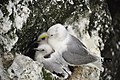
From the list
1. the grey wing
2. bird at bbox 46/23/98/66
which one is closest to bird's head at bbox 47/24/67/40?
bird at bbox 46/23/98/66

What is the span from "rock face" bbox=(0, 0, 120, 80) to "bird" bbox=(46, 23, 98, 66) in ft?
0.43

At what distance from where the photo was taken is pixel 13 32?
16.6ft

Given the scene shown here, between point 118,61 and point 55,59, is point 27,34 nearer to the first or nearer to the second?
point 55,59

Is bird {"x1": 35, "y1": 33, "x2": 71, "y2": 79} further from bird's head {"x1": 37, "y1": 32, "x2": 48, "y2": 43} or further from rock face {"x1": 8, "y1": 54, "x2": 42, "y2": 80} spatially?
rock face {"x1": 8, "y1": 54, "x2": 42, "y2": 80}

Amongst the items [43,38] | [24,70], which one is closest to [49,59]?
[43,38]

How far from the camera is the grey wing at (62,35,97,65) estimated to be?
16.6ft

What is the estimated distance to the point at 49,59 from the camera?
A: 4.98m

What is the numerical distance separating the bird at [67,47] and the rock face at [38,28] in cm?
13

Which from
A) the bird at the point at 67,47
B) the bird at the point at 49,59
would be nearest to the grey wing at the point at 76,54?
the bird at the point at 67,47

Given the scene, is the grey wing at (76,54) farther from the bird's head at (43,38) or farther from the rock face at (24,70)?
the rock face at (24,70)

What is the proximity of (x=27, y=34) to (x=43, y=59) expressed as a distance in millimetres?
349

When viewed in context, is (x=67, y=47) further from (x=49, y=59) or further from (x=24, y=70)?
(x=24, y=70)

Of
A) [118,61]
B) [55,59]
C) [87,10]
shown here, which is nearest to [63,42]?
[55,59]

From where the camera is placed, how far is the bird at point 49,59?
4.90 meters
